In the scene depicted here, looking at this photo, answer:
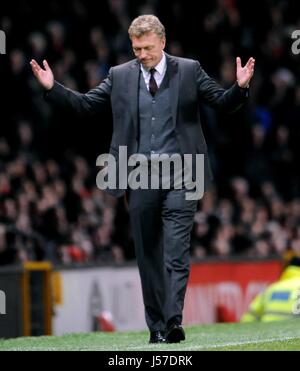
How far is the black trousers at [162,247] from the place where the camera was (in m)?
9.30

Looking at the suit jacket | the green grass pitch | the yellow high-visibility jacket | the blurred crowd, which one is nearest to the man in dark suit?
the suit jacket

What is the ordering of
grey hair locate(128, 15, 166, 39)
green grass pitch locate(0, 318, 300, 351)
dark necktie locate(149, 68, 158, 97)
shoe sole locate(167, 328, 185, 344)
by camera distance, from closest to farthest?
green grass pitch locate(0, 318, 300, 351), grey hair locate(128, 15, 166, 39), shoe sole locate(167, 328, 185, 344), dark necktie locate(149, 68, 158, 97)

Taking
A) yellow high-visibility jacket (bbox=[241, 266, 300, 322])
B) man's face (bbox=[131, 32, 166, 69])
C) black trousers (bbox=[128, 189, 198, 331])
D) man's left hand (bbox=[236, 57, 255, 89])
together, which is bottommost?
yellow high-visibility jacket (bbox=[241, 266, 300, 322])

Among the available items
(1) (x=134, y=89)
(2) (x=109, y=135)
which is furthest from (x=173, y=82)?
(2) (x=109, y=135)

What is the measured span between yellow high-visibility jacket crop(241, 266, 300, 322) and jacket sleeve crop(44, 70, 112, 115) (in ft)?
11.6

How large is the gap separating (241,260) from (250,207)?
213cm

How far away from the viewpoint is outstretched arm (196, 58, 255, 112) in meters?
9.21

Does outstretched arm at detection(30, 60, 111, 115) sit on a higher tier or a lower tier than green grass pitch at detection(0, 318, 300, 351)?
higher

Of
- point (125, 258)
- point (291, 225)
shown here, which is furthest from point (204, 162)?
point (291, 225)

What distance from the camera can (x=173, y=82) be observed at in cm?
938

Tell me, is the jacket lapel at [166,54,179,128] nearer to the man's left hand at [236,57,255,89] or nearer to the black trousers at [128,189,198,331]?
the man's left hand at [236,57,255,89]

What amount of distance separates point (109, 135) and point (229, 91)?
10073 millimetres

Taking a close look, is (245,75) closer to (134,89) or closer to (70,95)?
(134,89)

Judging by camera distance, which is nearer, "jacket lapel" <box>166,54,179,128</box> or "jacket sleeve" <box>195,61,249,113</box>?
"jacket sleeve" <box>195,61,249,113</box>
